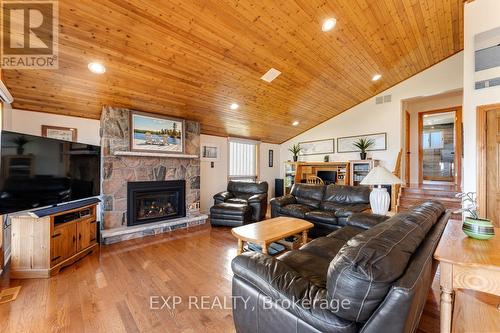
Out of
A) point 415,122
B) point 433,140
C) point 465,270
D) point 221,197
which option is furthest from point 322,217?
point 433,140

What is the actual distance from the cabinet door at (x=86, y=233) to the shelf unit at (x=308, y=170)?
17.8 feet

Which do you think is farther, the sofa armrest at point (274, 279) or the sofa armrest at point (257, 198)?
the sofa armrest at point (257, 198)

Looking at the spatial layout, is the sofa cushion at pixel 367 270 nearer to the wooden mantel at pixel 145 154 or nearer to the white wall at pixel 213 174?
the wooden mantel at pixel 145 154

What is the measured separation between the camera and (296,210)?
13.2 ft

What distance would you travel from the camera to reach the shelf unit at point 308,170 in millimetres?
6422

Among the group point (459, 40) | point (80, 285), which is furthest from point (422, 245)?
point (459, 40)

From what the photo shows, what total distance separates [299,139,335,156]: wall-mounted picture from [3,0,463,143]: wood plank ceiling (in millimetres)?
2081

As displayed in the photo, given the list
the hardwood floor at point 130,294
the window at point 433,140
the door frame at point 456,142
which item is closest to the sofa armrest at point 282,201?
the hardwood floor at point 130,294

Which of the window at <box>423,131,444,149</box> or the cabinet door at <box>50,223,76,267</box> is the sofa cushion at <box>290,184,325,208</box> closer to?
the cabinet door at <box>50,223,76,267</box>

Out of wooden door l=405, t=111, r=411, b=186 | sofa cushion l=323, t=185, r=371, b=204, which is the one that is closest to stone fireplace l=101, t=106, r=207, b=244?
sofa cushion l=323, t=185, r=371, b=204

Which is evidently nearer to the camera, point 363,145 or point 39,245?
point 39,245

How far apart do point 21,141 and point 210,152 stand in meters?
3.79

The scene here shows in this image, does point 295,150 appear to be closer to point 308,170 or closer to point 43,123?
point 308,170

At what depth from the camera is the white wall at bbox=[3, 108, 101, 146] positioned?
3.25m
